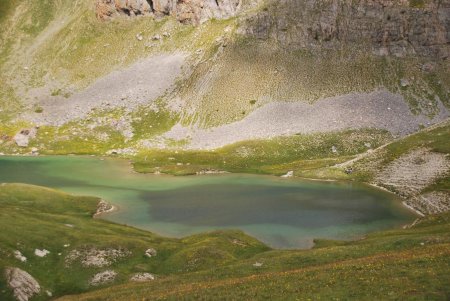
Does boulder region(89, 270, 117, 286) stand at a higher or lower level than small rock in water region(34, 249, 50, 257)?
lower

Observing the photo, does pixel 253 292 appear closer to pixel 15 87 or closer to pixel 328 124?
Answer: pixel 328 124

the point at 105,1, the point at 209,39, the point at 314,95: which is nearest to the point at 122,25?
the point at 105,1

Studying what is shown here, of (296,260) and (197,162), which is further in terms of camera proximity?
(197,162)

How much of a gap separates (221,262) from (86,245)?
54.2 ft

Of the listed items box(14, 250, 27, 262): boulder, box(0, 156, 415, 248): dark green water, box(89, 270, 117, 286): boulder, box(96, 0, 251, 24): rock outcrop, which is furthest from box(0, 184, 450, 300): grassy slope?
box(96, 0, 251, 24): rock outcrop

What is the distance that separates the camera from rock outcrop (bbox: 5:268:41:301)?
4480cm

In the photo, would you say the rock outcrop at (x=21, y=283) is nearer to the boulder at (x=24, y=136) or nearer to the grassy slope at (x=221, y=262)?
the grassy slope at (x=221, y=262)

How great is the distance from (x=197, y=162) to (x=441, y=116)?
7871 centimetres

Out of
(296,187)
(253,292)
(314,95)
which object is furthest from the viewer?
(314,95)

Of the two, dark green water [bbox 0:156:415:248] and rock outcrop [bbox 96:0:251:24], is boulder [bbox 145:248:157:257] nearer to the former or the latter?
dark green water [bbox 0:156:415:248]

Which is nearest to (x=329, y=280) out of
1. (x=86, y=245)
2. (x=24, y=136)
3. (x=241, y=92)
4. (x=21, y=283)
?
(x=21, y=283)

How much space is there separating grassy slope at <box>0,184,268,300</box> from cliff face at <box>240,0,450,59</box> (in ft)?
383

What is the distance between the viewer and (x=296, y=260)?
48.9m

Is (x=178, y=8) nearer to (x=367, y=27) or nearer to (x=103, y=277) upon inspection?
(x=367, y=27)
